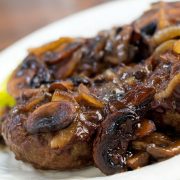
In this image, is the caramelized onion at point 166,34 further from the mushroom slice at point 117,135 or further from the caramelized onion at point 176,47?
the mushroom slice at point 117,135

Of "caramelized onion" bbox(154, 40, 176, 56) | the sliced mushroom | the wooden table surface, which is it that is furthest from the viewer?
the wooden table surface

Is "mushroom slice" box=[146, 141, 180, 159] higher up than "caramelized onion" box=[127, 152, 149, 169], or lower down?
higher up

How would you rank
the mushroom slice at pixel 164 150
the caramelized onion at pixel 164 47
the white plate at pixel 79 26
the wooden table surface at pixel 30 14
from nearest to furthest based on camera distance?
the mushroom slice at pixel 164 150
the caramelized onion at pixel 164 47
the white plate at pixel 79 26
the wooden table surface at pixel 30 14

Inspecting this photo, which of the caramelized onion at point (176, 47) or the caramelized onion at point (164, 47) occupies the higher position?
the caramelized onion at point (176, 47)

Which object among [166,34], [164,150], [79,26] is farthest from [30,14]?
[164,150]

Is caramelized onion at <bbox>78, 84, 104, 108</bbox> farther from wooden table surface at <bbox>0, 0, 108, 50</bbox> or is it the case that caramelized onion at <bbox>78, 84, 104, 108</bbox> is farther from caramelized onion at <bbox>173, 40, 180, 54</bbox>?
wooden table surface at <bbox>0, 0, 108, 50</bbox>

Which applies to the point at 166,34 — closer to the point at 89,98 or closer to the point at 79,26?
the point at 89,98

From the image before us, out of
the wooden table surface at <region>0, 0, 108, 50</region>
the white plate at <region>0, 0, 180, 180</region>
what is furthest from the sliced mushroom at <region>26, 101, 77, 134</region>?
the wooden table surface at <region>0, 0, 108, 50</region>

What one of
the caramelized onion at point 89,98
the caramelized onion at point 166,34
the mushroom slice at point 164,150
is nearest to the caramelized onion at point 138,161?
the mushroom slice at point 164,150

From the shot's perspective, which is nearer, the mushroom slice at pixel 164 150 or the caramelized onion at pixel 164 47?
the mushroom slice at pixel 164 150
